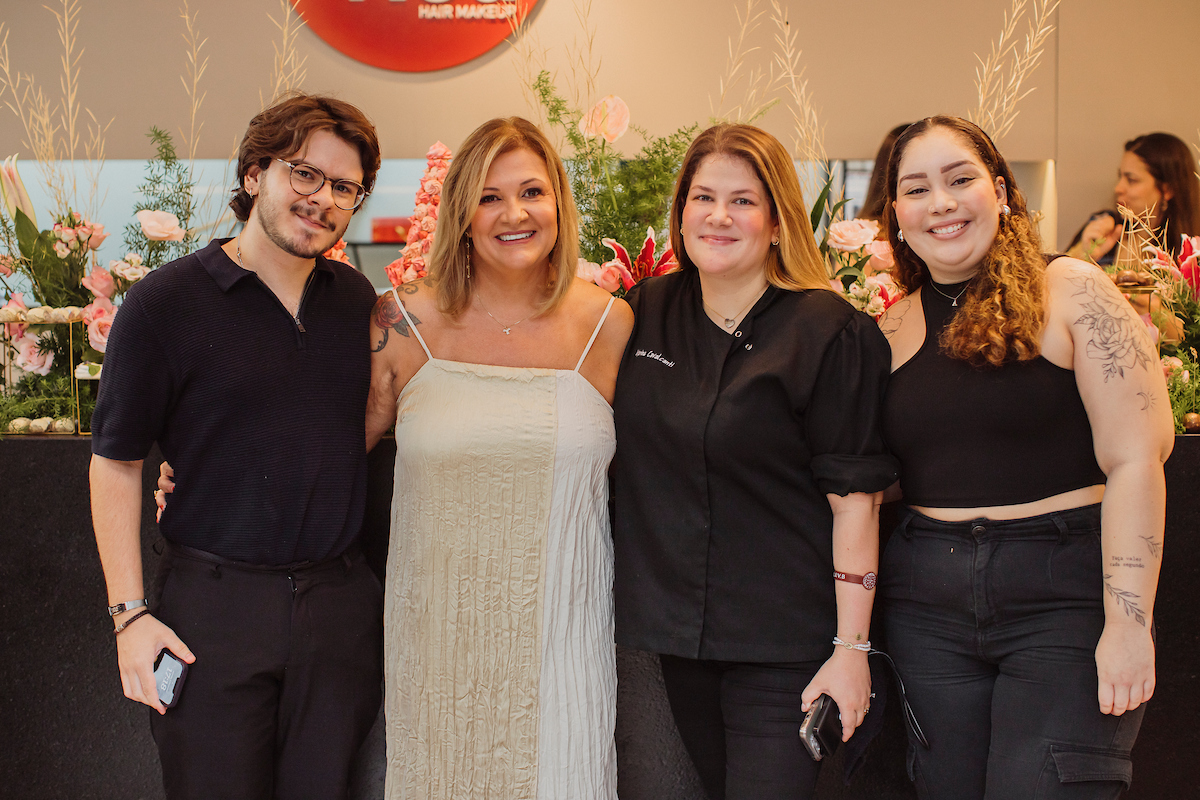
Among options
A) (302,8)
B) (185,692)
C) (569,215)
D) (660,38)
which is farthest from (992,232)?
(302,8)

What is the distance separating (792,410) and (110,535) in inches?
45.7

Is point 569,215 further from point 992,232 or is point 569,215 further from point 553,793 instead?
point 553,793

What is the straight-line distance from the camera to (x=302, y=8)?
3.55 meters

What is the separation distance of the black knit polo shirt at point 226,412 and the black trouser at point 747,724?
69 centimetres

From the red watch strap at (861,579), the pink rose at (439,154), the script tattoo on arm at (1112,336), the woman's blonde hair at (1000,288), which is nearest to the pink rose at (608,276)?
the pink rose at (439,154)

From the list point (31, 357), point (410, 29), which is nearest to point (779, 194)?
point (31, 357)

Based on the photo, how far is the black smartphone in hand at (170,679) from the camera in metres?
1.37

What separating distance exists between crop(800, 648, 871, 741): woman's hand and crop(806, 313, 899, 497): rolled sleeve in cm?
27

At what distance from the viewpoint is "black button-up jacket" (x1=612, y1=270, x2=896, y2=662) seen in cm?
140

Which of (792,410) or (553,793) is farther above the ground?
(792,410)

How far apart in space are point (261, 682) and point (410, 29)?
9.73 ft

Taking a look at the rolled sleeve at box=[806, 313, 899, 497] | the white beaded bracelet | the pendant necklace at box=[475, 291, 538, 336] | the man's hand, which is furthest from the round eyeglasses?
the white beaded bracelet

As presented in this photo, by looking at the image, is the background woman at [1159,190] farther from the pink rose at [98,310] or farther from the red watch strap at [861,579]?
the pink rose at [98,310]

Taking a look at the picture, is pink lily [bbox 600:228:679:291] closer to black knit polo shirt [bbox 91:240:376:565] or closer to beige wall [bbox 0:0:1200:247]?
black knit polo shirt [bbox 91:240:376:565]
